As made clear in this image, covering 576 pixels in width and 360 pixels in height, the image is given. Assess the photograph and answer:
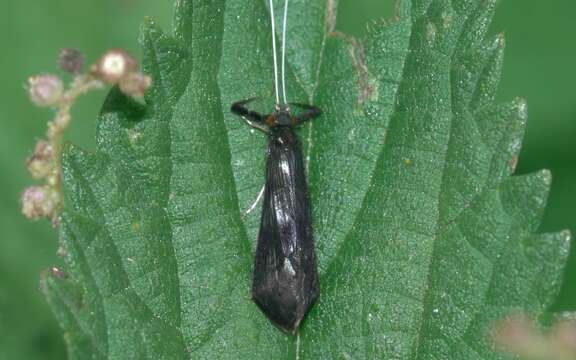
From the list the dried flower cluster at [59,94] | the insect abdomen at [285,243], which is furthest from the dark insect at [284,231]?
the dried flower cluster at [59,94]

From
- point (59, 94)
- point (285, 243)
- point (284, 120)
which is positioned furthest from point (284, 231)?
point (59, 94)

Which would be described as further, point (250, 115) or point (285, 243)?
point (250, 115)

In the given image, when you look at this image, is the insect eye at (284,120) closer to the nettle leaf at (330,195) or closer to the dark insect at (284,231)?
the dark insect at (284,231)

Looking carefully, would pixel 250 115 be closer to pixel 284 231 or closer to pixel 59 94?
pixel 284 231

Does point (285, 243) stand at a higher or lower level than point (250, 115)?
lower

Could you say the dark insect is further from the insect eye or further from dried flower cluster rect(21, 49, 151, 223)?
dried flower cluster rect(21, 49, 151, 223)

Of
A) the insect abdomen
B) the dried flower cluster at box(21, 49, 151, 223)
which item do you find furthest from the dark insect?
the dried flower cluster at box(21, 49, 151, 223)
